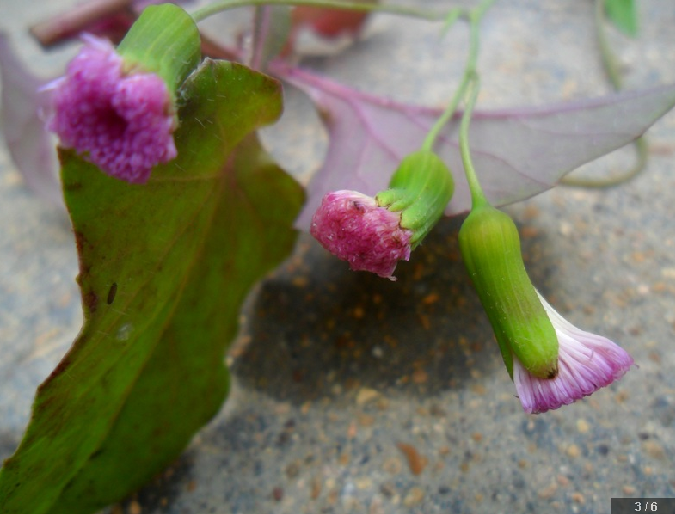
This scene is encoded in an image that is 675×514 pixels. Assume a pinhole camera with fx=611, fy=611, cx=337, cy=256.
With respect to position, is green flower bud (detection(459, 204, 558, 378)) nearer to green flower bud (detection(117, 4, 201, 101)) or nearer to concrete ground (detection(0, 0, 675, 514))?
concrete ground (detection(0, 0, 675, 514))

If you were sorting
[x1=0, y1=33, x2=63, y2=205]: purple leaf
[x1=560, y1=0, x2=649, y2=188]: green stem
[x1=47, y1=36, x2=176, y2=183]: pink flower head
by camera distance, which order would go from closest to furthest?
1. [x1=47, y1=36, x2=176, y2=183]: pink flower head
2. [x1=560, y1=0, x2=649, y2=188]: green stem
3. [x1=0, y1=33, x2=63, y2=205]: purple leaf

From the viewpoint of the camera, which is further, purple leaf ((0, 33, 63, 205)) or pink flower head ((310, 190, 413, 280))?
purple leaf ((0, 33, 63, 205))

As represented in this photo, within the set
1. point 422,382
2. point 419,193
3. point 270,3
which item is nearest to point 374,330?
point 422,382

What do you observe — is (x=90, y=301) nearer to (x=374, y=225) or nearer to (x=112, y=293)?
(x=112, y=293)

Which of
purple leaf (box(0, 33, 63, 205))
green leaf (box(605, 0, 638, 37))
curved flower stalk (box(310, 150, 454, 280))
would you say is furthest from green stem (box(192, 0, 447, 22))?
purple leaf (box(0, 33, 63, 205))

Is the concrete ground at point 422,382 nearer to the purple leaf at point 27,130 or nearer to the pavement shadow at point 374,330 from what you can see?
the pavement shadow at point 374,330

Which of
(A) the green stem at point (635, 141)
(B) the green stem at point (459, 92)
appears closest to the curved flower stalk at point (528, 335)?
(B) the green stem at point (459, 92)

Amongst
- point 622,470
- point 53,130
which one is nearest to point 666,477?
point 622,470
